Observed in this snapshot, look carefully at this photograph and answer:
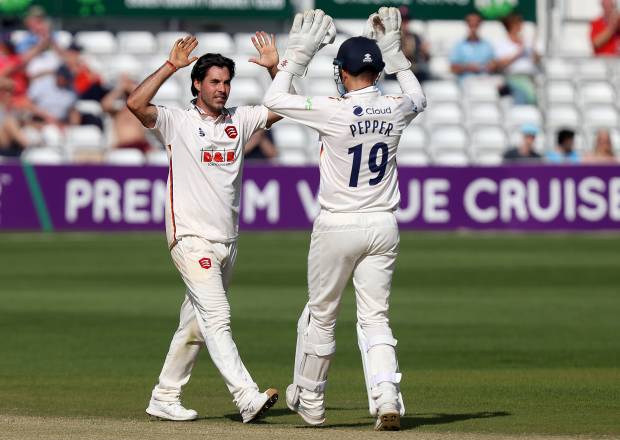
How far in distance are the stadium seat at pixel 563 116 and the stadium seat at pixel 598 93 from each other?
0.46 m

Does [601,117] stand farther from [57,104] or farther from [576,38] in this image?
[57,104]

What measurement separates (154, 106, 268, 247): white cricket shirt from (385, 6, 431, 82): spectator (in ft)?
50.3

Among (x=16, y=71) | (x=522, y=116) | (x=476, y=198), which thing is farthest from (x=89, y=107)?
(x=522, y=116)

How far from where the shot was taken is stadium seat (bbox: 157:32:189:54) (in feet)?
80.4

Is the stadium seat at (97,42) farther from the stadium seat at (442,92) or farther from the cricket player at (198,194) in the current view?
the cricket player at (198,194)

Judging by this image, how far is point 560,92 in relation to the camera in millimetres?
25250

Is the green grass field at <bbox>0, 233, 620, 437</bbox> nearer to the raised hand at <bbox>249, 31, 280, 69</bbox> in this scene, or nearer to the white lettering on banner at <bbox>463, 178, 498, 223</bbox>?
the white lettering on banner at <bbox>463, 178, 498, 223</bbox>

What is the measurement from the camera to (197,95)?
25.2ft

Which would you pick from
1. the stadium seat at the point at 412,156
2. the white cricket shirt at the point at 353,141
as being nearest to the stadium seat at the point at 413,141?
the stadium seat at the point at 412,156

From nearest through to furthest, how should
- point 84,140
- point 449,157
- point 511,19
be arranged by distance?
point 84,140
point 449,157
point 511,19

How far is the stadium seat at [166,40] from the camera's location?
80.4 ft

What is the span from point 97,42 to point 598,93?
8.63 m

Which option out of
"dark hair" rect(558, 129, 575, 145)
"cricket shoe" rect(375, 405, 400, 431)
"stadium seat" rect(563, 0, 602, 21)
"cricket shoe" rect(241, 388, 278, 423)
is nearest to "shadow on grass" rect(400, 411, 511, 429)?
"cricket shoe" rect(375, 405, 400, 431)

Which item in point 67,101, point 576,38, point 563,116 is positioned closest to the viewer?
point 67,101
